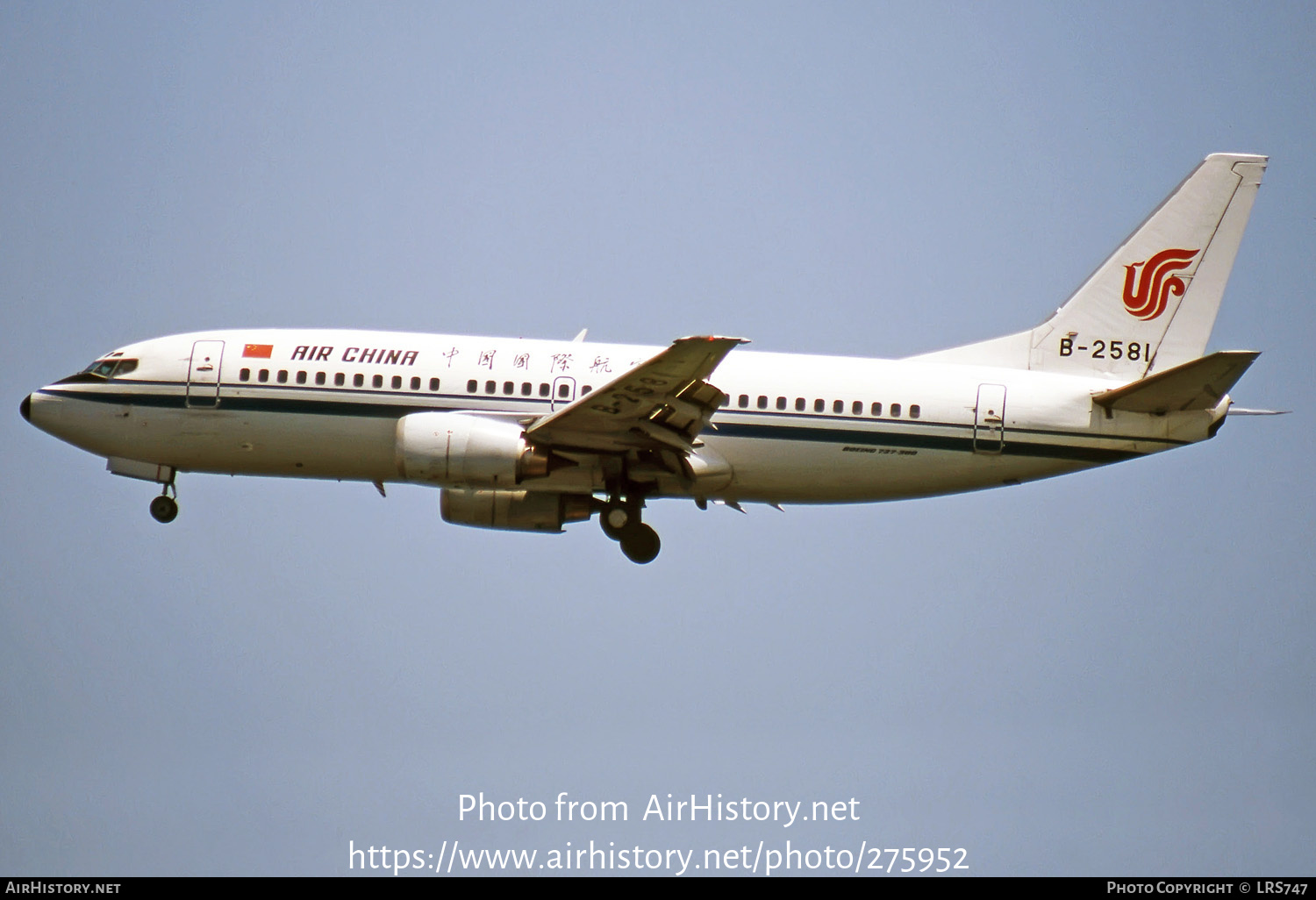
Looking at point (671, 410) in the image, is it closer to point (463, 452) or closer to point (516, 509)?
point (463, 452)

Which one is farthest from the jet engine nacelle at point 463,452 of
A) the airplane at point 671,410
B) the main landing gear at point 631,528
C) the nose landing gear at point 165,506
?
the nose landing gear at point 165,506

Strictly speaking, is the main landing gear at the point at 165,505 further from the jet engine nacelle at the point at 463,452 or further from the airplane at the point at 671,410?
the jet engine nacelle at the point at 463,452

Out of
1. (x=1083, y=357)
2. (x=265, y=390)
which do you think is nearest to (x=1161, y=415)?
(x=1083, y=357)

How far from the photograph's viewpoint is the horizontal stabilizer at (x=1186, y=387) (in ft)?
86.4

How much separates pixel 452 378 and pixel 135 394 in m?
6.75

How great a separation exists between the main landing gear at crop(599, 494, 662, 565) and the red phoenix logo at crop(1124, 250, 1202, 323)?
10.8 m

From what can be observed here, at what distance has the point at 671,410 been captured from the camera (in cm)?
2792

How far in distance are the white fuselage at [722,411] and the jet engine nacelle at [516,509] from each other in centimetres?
99

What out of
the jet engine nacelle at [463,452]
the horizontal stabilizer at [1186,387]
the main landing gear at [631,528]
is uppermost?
the horizontal stabilizer at [1186,387]

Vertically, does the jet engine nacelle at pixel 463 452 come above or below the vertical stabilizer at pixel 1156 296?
below

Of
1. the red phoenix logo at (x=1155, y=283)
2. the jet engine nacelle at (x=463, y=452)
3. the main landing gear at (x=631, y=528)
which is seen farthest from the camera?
the red phoenix logo at (x=1155, y=283)

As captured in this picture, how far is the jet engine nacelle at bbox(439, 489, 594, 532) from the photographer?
31.1 meters

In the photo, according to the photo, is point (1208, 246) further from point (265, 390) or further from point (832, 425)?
point (265, 390)

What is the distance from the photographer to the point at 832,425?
29.1 m
